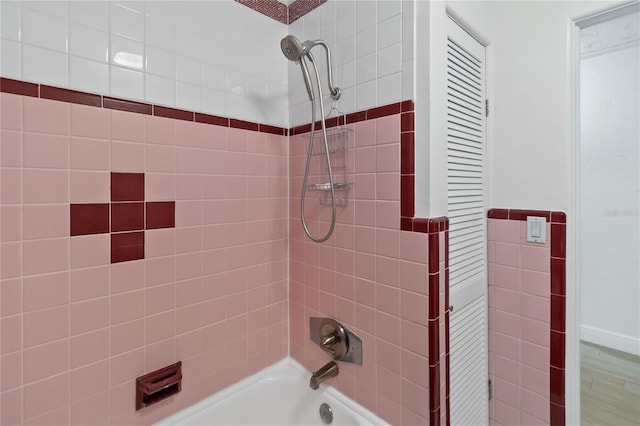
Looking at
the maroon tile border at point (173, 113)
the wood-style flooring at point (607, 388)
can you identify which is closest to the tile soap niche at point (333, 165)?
the maroon tile border at point (173, 113)

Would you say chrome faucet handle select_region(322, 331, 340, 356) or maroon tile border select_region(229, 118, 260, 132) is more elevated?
maroon tile border select_region(229, 118, 260, 132)

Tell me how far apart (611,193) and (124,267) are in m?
2.87

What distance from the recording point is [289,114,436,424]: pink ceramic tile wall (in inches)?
42.3

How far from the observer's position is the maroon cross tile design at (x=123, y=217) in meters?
0.99

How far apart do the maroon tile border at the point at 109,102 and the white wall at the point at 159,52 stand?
0.8 inches

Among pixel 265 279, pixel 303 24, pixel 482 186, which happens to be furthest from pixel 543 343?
pixel 303 24

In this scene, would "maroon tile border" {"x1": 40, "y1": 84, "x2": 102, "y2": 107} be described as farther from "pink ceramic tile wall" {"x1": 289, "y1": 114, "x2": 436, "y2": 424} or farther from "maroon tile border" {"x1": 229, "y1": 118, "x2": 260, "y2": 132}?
"pink ceramic tile wall" {"x1": 289, "y1": 114, "x2": 436, "y2": 424}

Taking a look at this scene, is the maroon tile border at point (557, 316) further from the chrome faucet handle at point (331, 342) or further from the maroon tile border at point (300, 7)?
the maroon tile border at point (300, 7)

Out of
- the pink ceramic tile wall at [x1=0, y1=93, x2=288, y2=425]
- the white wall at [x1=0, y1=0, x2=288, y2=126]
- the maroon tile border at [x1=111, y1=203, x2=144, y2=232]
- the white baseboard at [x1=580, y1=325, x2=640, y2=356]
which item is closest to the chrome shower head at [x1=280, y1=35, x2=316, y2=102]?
the white wall at [x1=0, y1=0, x2=288, y2=126]

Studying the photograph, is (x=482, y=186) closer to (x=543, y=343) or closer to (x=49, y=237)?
(x=543, y=343)

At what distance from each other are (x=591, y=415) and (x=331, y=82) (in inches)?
73.7

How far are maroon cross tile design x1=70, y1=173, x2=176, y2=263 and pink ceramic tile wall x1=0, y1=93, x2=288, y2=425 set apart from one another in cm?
2

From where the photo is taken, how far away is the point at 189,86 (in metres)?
1.20

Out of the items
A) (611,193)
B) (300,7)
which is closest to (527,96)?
(300,7)
